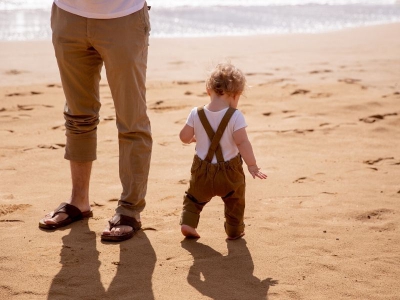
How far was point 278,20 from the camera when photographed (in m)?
13.9

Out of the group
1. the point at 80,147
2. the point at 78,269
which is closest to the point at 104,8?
the point at 80,147

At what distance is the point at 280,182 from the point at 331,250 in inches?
46.5

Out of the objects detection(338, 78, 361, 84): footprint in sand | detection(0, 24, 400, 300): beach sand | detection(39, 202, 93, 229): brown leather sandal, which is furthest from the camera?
detection(338, 78, 361, 84): footprint in sand

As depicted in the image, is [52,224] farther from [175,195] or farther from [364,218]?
[364,218]

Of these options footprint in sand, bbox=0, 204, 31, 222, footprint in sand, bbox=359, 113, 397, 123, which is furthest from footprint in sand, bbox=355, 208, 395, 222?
footprint in sand, bbox=359, 113, 397, 123

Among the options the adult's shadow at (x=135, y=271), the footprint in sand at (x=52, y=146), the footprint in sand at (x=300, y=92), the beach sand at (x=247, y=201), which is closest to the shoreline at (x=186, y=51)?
the beach sand at (x=247, y=201)

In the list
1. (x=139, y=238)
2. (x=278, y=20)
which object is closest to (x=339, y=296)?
(x=139, y=238)

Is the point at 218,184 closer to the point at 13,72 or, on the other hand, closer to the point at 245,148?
the point at 245,148

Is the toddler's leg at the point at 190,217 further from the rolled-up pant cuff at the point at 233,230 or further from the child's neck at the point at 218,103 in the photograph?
the child's neck at the point at 218,103

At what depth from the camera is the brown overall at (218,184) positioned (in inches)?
144

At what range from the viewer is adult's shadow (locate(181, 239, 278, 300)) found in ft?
10.4

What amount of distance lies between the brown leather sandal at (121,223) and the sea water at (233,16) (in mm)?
7901

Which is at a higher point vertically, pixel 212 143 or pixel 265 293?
pixel 212 143

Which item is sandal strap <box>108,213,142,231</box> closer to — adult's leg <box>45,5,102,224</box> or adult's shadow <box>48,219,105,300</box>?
adult's shadow <box>48,219,105,300</box>
